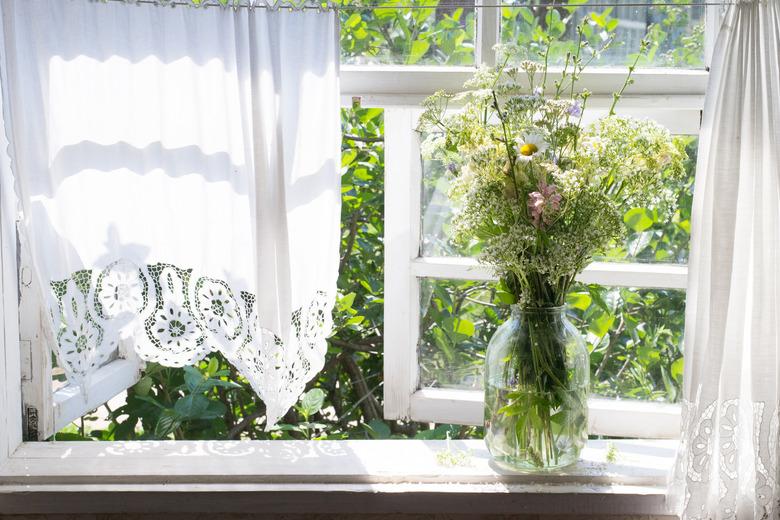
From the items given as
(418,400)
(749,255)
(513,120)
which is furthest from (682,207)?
(418,400)

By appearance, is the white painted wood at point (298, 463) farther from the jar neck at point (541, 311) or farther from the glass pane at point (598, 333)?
the jar neck at point (541, 311)

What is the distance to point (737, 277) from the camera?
1392 mm

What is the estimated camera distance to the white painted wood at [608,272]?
1.72 m

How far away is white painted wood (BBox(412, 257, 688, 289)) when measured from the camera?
1725 millimetres

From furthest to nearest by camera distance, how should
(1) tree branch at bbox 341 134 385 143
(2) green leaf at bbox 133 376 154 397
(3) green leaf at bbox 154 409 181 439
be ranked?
(1) tree branch at bbox 341 134 385 143
(2) green leaf at bbox 133 376 154 397
(3) green leaf at bbox 154 409 181 439

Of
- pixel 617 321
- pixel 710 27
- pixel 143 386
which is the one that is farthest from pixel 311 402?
pixel 710 27

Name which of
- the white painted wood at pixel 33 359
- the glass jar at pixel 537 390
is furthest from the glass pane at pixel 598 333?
the white painted wood at pixel 33 359

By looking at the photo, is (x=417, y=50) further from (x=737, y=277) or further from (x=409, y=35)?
(x=737, y=277)

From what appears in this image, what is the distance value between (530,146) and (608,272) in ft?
1.51

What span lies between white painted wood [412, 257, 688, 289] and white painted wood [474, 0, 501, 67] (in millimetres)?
432

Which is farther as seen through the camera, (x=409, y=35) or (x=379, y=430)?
(x=379, y=430)

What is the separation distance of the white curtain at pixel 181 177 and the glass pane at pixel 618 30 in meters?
0.42

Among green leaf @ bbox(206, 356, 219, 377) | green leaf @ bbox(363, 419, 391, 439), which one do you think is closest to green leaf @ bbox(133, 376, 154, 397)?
green leaf @ bbox(206, 356, 219, 377)

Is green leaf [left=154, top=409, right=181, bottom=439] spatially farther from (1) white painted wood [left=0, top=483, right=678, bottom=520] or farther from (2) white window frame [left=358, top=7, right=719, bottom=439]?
(2) white window frame [left=358, top=7, right=719, bottom=439]
